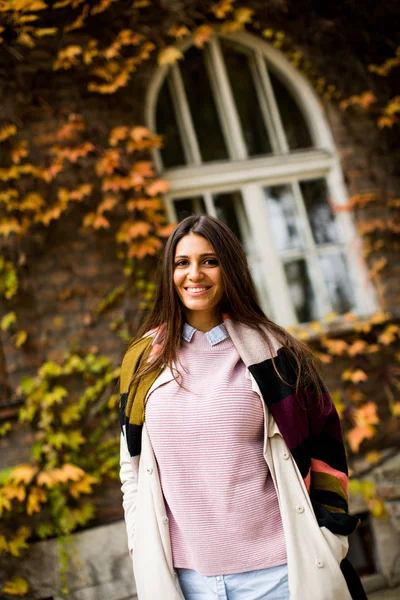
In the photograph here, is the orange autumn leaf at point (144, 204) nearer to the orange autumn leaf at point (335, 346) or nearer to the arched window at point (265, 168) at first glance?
the arched window at point (265, 168)

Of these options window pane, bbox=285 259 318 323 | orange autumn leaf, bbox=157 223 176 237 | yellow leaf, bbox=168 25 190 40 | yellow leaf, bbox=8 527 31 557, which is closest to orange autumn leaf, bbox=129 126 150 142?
orange autumn leaf, bbox=157 223 176 237

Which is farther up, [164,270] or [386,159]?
[386,159]

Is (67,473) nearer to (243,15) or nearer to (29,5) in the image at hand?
(29,5)

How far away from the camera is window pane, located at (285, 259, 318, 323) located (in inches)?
165

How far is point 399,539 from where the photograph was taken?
3666 millimetres

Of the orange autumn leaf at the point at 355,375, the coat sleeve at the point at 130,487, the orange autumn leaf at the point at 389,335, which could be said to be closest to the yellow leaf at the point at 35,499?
the coat sleeve at the point at 130,487

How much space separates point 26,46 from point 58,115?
53cm

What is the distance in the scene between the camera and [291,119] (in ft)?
14.6

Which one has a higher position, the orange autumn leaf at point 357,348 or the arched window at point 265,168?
the arched window at point 265,168

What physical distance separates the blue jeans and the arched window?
2.60m

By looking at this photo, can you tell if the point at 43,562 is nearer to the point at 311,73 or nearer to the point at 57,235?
the point at 57,235

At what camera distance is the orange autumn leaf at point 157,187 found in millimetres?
3727

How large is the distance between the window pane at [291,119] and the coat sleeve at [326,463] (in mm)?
3084

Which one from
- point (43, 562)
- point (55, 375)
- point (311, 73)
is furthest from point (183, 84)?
point (43, 562)
